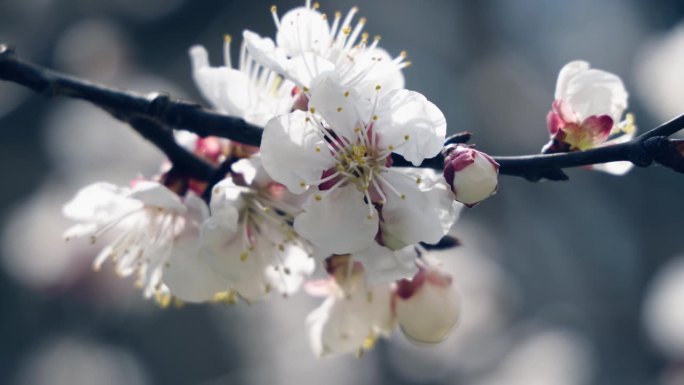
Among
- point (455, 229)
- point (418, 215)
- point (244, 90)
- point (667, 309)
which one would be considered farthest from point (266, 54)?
point (455, 229)

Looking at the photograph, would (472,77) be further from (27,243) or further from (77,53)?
(27,243)

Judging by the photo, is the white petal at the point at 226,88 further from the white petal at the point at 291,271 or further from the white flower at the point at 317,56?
the white petal at the point at 291,271

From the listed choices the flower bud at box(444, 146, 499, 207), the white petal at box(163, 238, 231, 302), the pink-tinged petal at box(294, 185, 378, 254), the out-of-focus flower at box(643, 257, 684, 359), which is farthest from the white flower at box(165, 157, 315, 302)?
the out-of-focus flower at box(643, 257, 684, 359)

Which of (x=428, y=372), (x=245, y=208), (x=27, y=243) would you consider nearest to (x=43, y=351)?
(x=27, y=243)

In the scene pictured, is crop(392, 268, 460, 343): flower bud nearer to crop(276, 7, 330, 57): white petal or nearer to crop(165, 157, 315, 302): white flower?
crop(165, 157, 315, 302): white flower

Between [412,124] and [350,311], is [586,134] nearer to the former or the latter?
[412,124]

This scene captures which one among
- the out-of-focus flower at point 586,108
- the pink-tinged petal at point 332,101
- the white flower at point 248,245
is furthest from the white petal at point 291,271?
the out-of-focus flower at point 586,108
